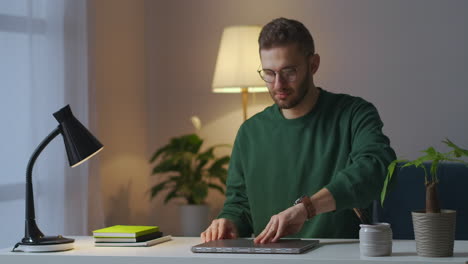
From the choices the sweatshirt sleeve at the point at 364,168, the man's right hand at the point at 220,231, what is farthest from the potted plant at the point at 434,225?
the man's right hand at the point at 220,231

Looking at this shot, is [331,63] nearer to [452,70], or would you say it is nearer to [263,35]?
[452,70]

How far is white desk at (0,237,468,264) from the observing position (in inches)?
74.9

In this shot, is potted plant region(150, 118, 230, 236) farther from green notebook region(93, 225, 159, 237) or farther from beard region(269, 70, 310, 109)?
green notebook region(93, 225, 159, 237)

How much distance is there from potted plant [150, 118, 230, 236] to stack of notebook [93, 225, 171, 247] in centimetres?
208

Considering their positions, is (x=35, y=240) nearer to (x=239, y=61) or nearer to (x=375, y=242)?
(x=375, y=242)

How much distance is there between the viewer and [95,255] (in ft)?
6.91

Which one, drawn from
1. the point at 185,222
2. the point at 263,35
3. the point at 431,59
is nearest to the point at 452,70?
the point at 431,59

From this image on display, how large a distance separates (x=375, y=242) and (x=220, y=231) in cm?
63

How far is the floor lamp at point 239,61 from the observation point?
4.33 meters

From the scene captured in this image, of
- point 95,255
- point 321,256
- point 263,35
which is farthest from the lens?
point 263,35

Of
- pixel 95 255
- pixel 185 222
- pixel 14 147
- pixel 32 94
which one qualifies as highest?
pixel 32 94

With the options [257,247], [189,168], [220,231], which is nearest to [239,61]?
[189,168]

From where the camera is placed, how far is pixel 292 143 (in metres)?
2.75

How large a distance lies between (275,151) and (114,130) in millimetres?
2009
